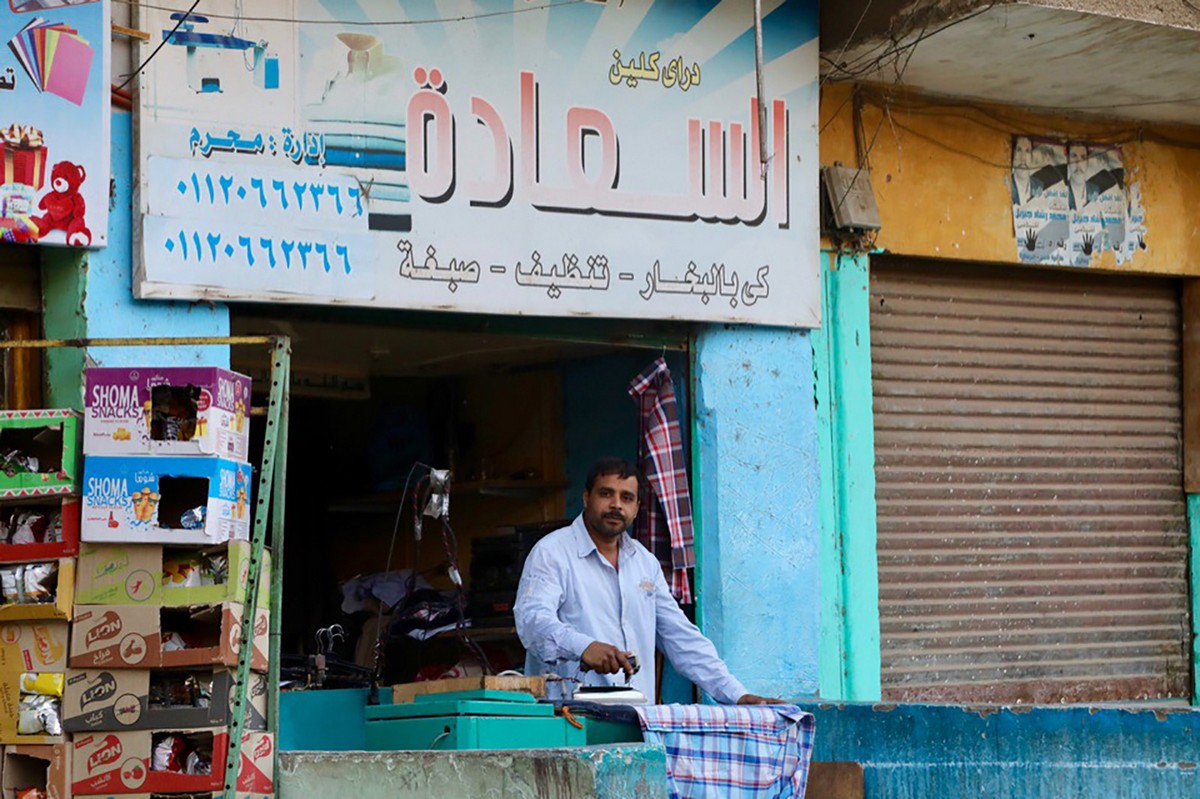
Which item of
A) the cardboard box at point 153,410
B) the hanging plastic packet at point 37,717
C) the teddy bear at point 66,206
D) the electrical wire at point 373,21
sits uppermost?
the electrical wire at point 373,21

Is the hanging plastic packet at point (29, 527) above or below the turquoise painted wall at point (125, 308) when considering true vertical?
below

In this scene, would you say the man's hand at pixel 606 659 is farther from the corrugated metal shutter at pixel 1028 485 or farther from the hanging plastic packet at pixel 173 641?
the corrugated metal shutter at pixel 1028 485

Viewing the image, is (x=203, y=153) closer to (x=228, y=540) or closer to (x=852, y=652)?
(x=228, y=540)

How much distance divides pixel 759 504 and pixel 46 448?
3451mm

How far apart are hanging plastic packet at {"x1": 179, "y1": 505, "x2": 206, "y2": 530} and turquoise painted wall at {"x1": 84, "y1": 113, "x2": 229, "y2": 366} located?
4.36 feet

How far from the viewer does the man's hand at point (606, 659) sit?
20.9 ft

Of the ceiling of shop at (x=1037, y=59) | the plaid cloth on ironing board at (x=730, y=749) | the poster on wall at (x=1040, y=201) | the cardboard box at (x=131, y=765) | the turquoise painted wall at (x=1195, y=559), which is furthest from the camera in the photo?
the turquoise painted wall at (x=1195, y=559)

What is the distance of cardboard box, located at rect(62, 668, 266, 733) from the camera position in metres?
5.24

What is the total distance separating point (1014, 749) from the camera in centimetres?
647

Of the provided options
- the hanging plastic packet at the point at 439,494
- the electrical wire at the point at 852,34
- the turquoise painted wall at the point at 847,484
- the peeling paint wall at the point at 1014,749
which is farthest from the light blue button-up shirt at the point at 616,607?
the electrical wire at the point at 852,34

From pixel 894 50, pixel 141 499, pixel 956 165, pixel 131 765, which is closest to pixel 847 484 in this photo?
pixel 956 165

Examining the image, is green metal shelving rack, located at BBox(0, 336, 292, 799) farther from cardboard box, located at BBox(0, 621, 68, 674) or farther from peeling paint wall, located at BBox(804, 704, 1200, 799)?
peeling paint wall, located at BBox(804, 704, 1200, 799)

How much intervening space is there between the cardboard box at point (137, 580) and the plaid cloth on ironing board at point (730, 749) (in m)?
1.51

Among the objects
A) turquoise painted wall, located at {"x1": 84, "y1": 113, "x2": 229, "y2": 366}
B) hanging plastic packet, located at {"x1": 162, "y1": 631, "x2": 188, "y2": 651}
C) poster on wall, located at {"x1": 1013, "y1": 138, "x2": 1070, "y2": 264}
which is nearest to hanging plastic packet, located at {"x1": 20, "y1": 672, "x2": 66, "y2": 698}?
hanging plastic packet, located at {"x1": 162, "y1": 631, "x2": 188, "y2": 651}
